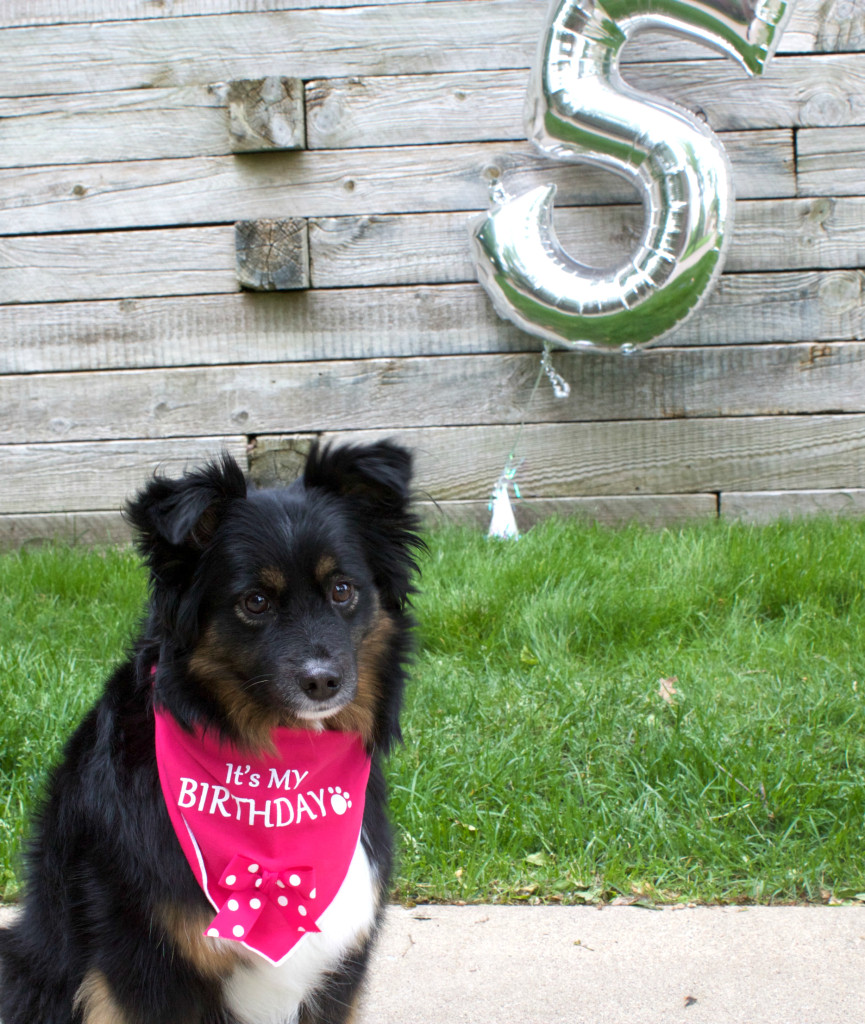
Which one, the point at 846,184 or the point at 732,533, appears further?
the point at 846,184

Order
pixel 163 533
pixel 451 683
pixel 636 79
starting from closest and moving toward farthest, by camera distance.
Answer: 1. pixel 163 533
2. pixel 451 683
3. pixel 636 79

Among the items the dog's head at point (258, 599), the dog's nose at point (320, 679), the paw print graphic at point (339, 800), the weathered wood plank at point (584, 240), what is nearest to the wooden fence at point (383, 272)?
the weathered wood plank at point (584, 240)

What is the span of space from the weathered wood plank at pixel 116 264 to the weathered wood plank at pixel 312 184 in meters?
0.07

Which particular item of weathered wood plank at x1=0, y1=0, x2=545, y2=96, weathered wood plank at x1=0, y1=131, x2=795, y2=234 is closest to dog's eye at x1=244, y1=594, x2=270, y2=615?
weathered wood plank at x1=0, y1=131, x2=795, y2=234

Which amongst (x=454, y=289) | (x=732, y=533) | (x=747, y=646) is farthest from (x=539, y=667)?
(x=454, y=289)

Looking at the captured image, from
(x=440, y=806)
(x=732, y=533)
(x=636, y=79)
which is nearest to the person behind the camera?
(x=440, y=806)

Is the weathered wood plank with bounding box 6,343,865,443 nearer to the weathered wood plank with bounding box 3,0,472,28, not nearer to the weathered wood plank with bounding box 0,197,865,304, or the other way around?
the weathered wood plank with bounding box 0,197,865,304

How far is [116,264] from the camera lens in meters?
5.00

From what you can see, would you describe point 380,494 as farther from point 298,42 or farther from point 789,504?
point 298,42

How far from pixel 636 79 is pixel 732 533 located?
2.22 meters

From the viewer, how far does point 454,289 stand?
4.91 m

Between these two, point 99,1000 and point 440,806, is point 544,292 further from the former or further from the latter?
point 99,1000

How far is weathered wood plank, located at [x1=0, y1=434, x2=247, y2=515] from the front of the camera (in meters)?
5.04

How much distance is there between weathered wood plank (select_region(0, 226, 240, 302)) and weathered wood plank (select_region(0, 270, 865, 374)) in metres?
0.07
